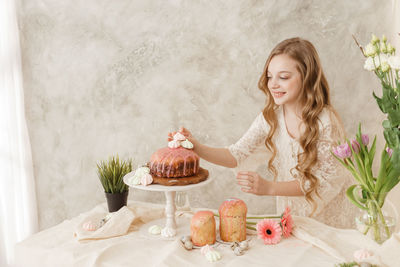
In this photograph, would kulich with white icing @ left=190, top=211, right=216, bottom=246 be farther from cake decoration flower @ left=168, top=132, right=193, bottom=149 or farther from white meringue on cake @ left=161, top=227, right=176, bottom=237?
cake decoration flower @ left=168, top=132, right=193, bottom=149

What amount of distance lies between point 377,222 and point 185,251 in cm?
73

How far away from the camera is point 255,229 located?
1684mm

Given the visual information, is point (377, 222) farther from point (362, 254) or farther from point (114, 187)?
point (114, 187)

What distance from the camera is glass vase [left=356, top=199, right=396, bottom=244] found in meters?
1.44

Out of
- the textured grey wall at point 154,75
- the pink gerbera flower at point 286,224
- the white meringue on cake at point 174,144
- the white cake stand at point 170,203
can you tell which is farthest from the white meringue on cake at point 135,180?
the textured grey wall at point 154,75

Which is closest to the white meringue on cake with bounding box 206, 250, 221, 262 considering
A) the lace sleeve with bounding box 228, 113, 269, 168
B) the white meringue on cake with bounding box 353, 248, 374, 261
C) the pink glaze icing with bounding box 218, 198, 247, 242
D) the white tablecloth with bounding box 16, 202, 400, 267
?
the white tablecloth with bounding box 16, 202, 400, 267

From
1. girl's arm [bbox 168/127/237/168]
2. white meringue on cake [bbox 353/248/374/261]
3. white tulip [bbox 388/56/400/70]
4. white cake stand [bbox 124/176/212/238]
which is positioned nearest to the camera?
white tulip [bbox 388/56/400/70]

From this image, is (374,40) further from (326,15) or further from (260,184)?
(326,15)

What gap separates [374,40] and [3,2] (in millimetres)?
2558

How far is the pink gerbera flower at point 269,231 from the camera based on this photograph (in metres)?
1.58

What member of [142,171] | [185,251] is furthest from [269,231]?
[142,171]

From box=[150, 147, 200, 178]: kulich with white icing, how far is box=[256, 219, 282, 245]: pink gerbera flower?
0.36m

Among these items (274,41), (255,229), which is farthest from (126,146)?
(255,229)

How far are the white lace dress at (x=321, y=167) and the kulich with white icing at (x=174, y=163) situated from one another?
0.54 meters
